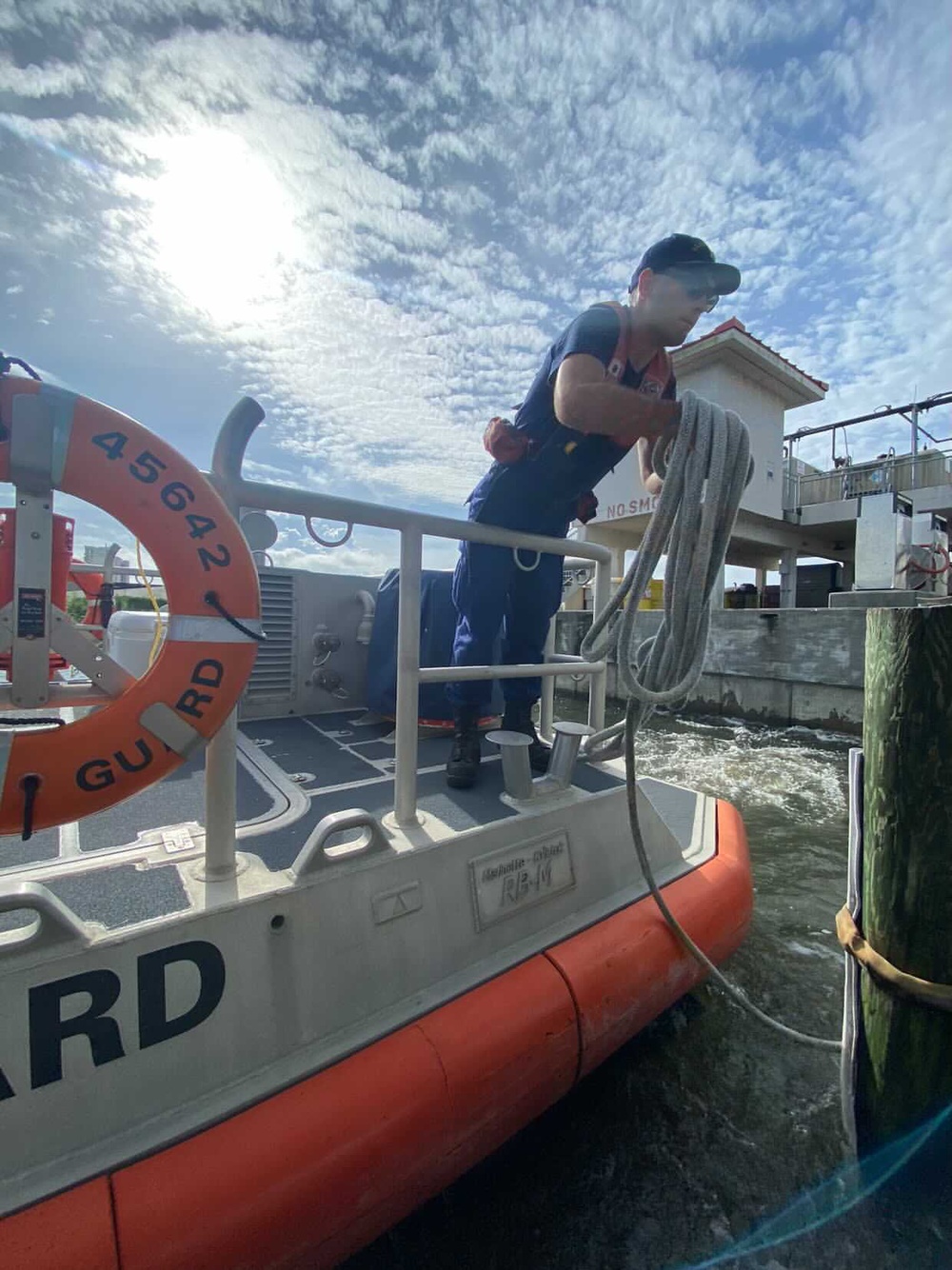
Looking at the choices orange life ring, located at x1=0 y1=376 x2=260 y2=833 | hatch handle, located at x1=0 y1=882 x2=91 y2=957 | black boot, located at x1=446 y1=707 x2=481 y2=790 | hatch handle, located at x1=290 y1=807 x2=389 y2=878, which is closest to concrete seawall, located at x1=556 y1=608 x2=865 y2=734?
black boot, located at x1=446 y1=707 x2=481 y2=790

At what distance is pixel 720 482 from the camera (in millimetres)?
1530

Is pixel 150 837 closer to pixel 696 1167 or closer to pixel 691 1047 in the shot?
pixel 696 1167

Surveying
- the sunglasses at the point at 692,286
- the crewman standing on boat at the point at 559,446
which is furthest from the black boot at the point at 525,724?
the sunglasses at the point at 692,286

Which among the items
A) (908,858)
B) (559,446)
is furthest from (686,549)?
(908,858)

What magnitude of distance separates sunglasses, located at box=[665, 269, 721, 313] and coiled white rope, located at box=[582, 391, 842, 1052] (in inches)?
13.9

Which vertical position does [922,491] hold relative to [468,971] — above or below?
above

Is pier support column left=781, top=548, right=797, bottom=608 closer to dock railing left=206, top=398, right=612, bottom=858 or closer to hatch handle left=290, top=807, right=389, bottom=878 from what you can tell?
dock railing left=206, top=398, right=612, bottom=858

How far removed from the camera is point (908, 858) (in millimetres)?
1381

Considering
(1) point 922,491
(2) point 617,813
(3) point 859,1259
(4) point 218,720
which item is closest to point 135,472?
(4) point 218,720

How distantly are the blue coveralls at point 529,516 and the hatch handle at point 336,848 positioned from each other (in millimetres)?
828

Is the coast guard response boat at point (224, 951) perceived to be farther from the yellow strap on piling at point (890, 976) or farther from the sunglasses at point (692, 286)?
the sunglasses at point (692, 286)

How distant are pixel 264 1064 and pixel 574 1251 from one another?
0.96 metres

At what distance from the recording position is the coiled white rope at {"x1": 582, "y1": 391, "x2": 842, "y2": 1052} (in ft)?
5.04

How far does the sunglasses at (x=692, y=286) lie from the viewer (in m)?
1.67
